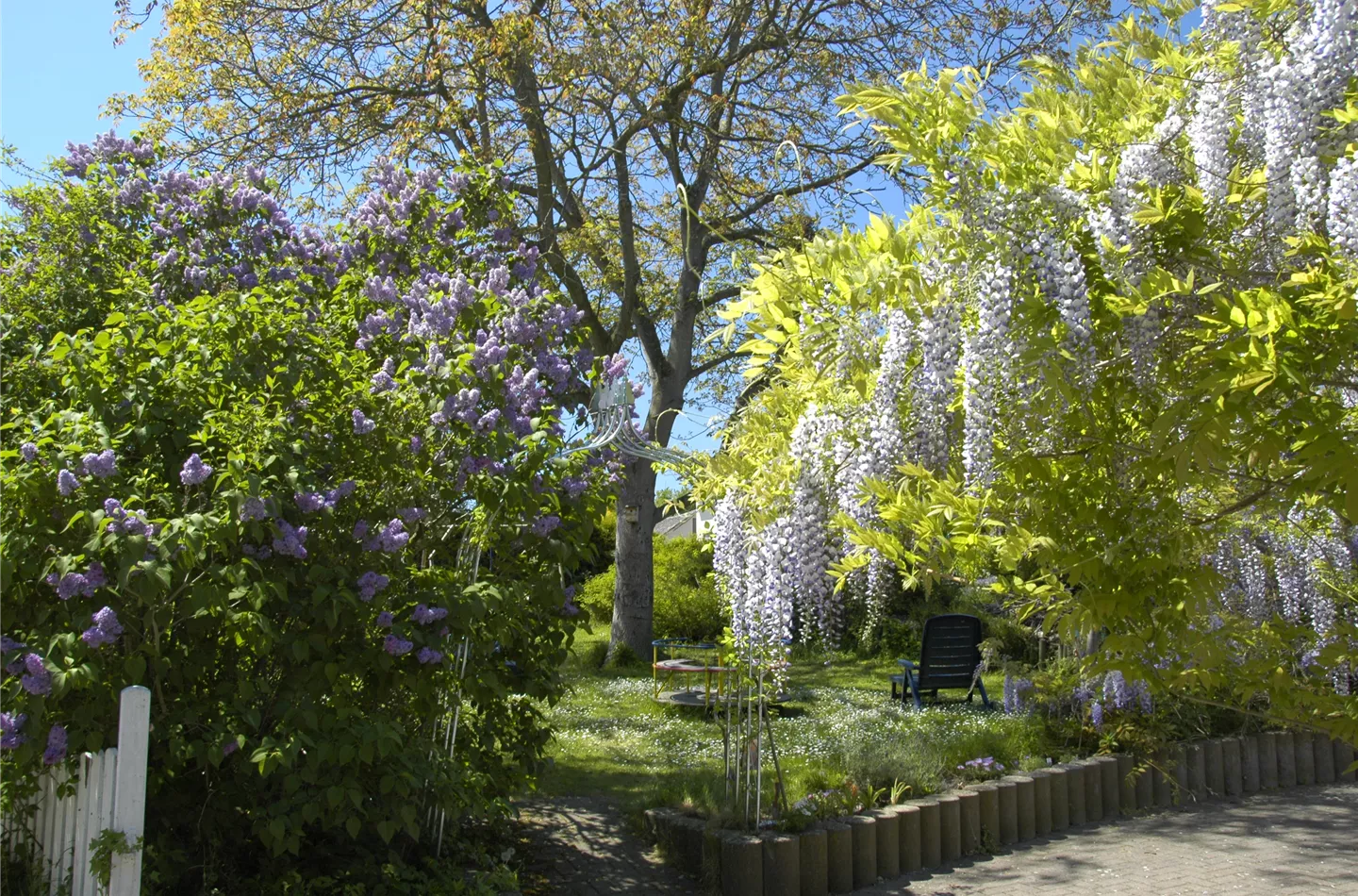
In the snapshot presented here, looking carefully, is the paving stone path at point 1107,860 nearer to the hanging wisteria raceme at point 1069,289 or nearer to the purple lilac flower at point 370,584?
the purple lilac flower at point 370,584

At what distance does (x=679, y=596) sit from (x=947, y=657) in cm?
526

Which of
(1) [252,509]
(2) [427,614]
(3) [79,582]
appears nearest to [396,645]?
(2) [427,614]

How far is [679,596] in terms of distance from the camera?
44.3 ft

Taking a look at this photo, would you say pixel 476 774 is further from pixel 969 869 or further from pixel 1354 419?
pixel 1354 419

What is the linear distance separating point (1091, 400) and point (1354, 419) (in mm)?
792

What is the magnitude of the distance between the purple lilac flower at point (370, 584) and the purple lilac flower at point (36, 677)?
825 mm

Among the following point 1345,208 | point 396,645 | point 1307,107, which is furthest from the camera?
point 396,645

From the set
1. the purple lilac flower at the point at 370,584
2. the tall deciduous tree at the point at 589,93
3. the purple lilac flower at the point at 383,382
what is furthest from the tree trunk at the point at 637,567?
the purple lilac flower at the point at 370,584

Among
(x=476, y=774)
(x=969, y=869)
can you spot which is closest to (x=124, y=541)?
(x=476, y=774)

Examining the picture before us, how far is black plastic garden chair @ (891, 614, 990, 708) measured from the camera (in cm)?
859

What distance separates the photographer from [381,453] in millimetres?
3566

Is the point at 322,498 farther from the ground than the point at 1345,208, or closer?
closer

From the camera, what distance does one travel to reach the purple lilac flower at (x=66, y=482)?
2.88 metres

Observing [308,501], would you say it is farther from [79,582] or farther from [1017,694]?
[1017,694]
